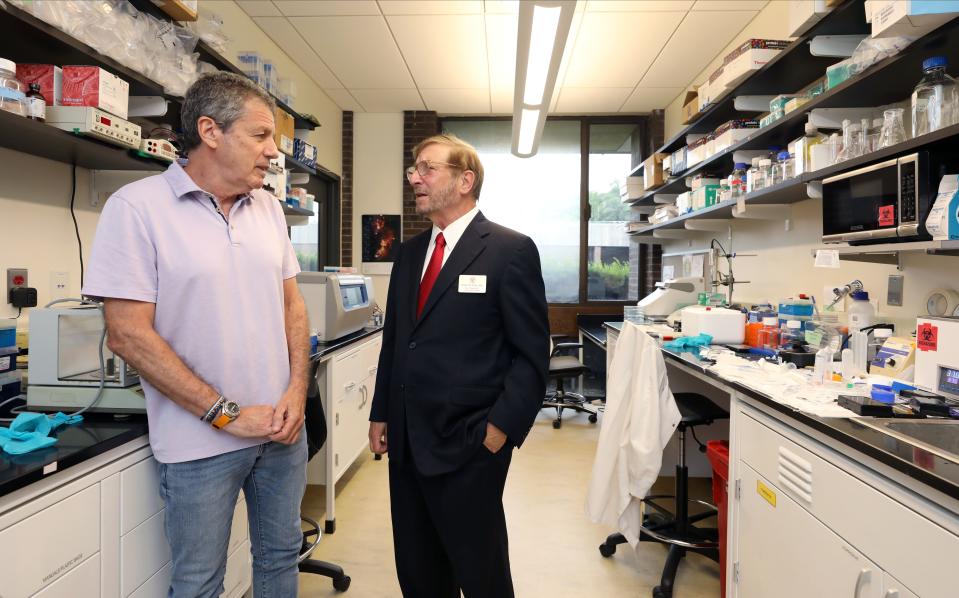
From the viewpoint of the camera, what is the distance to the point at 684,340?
2.66 m

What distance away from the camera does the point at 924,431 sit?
1.29 meters

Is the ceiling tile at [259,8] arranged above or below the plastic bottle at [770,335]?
above

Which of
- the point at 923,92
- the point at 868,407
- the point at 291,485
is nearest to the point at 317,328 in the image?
the point at 291,485

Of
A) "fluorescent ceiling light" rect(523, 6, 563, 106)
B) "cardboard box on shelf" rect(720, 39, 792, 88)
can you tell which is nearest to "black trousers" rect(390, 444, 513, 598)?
"fluorescent ceiling light" rect(523, 6, 563, 106)

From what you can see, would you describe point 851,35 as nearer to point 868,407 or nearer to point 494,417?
point 868,407

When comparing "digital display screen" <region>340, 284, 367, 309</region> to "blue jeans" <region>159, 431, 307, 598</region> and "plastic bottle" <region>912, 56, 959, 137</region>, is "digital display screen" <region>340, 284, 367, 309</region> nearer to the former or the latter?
"blue jeans" <region>159, 431, 307, 598</region>

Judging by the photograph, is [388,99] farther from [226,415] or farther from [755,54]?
[226,415]

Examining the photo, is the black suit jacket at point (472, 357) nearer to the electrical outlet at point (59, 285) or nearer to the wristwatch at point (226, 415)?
the wristwatch at point (226, 415)

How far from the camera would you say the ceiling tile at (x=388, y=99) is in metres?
4.89

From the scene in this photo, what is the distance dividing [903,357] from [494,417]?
1.40 metres

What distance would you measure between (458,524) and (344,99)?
4.51 metres

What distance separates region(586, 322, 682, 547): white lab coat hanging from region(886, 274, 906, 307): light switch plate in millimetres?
973

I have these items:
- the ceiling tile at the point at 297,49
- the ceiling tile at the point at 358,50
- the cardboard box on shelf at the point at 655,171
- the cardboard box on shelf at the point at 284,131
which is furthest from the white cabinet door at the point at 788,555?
the ceiling tile at the point at 297,49

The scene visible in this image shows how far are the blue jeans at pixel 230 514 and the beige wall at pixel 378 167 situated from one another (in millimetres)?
4113
